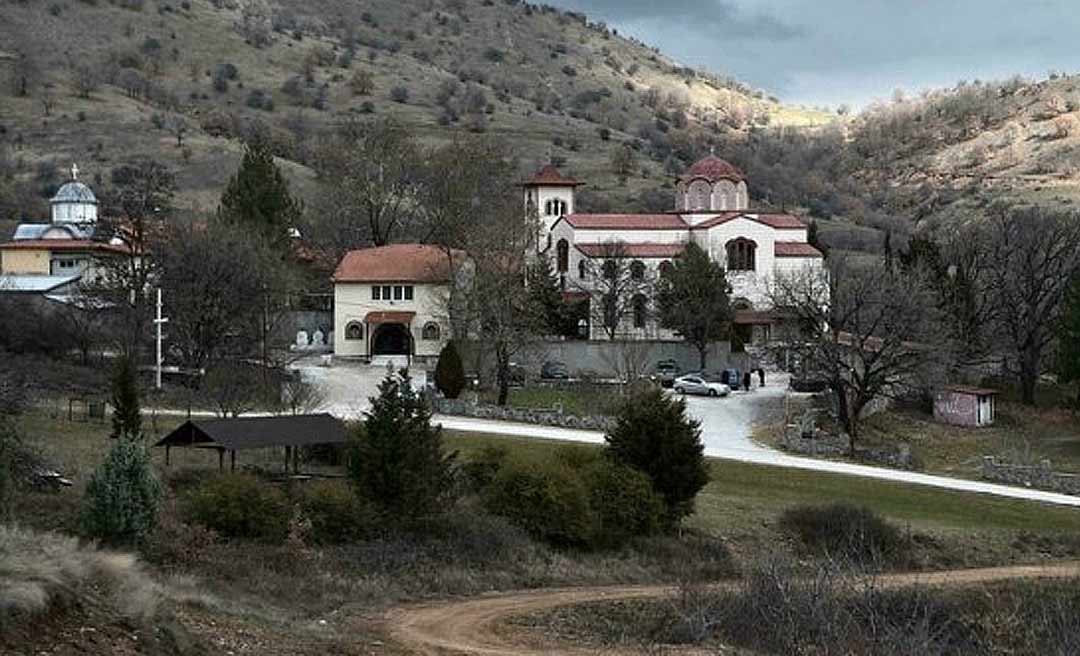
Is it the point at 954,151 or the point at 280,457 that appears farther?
the point at 954,151

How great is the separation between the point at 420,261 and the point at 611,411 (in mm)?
19886

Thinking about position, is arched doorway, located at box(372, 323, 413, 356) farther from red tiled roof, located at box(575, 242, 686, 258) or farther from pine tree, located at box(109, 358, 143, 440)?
pine tree, located at box(109, 358, 143, 440)

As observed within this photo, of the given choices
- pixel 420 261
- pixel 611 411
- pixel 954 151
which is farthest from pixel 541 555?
pixel 954 151

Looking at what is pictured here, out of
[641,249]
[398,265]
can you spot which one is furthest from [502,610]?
[641,249]

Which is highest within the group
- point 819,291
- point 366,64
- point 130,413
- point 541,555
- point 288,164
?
point 366,64

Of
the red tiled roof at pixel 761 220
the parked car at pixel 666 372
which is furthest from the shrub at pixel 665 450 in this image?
the red tiled roof at pixel 761 220

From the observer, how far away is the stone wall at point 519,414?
46.9m

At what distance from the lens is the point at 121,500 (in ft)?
79.4

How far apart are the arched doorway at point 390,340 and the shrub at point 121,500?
40.2 metres

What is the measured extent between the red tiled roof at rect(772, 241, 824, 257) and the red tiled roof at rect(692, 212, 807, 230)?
91cm

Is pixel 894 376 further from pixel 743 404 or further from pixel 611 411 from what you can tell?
pixel 611 411

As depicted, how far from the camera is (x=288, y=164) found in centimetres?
10825

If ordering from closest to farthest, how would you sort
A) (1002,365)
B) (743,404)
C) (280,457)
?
(280,457)
(743,404)
(1002,365)

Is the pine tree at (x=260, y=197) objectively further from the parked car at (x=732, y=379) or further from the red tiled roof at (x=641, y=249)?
the parked car at (x=732, y=379)
